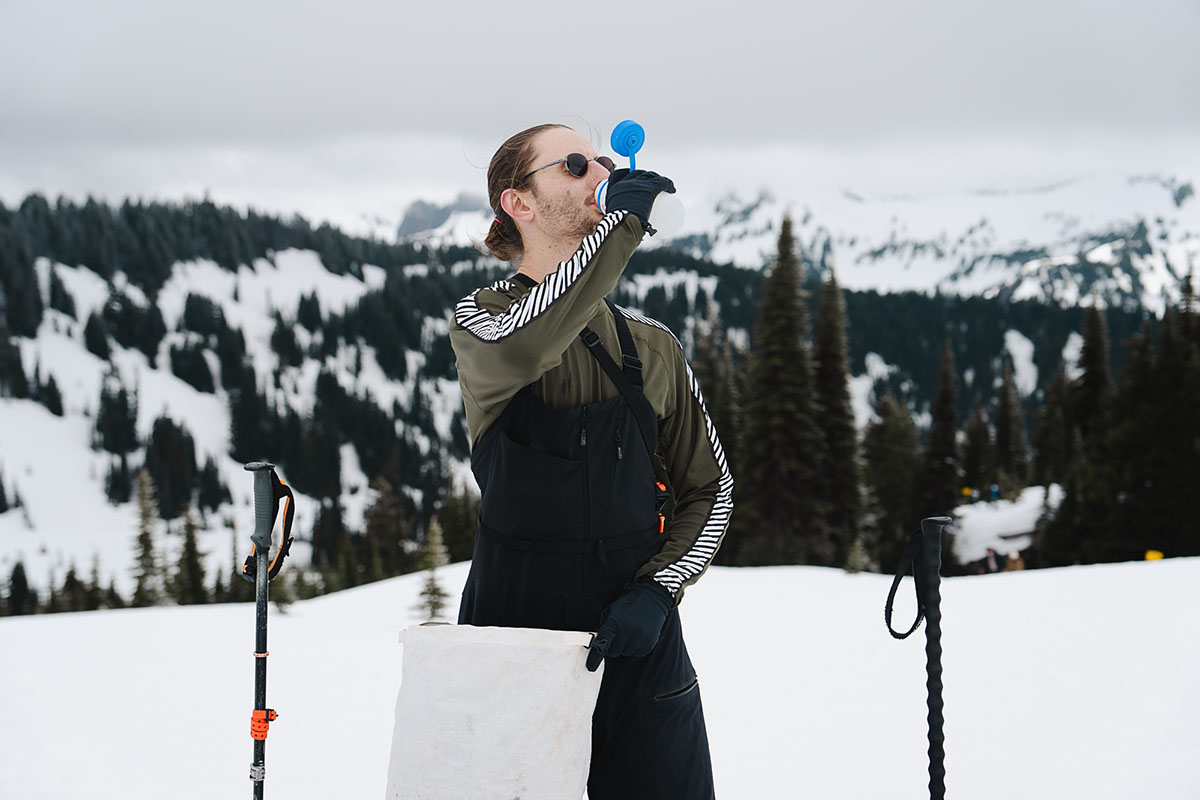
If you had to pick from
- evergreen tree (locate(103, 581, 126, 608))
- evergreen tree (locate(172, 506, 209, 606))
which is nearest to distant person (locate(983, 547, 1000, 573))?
evergreen tree (locate(172, 506, 209, 606))

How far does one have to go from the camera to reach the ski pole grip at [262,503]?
2.64 m

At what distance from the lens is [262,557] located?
2770 mm

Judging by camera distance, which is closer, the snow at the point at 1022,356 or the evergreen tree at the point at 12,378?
the evergreen tree at the point at 12,378

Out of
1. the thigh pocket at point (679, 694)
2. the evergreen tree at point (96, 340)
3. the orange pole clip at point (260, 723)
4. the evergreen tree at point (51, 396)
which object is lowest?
the orange pole clip at point (260, 723)

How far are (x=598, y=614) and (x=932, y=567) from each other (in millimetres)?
1067

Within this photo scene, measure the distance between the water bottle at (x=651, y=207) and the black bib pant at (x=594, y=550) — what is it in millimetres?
353

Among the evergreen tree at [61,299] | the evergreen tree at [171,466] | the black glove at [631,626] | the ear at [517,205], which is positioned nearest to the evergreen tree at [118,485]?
the evergreen tree at [171,466]

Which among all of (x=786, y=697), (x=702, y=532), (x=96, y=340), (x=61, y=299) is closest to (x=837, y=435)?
(x=786, y=697)

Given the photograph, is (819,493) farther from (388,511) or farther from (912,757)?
(388,511)

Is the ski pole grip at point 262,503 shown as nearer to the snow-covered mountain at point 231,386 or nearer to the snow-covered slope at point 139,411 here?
the snow-covered slope at point 139,411

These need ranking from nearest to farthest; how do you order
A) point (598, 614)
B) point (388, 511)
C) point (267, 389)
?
1. point (598, 614)
2. point (388, 511)
3. point (267, 389)

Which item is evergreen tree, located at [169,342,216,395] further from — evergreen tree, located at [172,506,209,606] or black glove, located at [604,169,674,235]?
black glove, located at [604,169,674,235]

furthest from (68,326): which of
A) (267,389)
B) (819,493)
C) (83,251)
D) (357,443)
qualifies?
(819,493)

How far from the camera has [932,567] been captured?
2574 mm
